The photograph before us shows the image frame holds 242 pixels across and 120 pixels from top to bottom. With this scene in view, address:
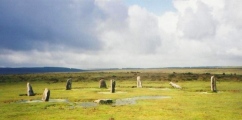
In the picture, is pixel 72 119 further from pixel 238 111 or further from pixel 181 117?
pixel 238 111

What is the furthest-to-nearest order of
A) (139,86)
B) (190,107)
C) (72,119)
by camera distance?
(139,86) → (190,107) → (72,119)

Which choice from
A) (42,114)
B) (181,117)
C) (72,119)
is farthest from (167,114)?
(42,114)

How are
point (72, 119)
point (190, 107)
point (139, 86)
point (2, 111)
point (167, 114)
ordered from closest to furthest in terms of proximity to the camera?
1. point (72, 119)
2. point (167, 114)
3. point (2, 111)
4. point (190, 107)
5. point (139, 86)

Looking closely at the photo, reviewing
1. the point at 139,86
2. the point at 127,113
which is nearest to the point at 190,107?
the point at 127,113

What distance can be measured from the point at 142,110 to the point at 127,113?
238cm

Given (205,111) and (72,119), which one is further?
(205,111)

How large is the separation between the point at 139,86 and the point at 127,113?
108 feet

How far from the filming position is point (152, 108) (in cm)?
2880

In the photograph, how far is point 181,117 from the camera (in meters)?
23.9

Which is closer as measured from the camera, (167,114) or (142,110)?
(167,114)

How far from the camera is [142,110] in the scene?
2758cm

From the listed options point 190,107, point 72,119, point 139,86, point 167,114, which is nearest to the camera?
point 72,119

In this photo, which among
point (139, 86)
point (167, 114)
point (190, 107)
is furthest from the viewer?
point (139, 86)

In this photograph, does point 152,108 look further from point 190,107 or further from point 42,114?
point 42,114
